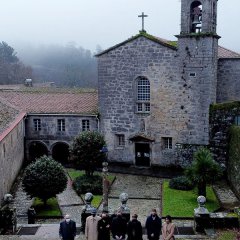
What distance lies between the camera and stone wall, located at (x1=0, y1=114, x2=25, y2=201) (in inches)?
1010

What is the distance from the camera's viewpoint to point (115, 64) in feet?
112

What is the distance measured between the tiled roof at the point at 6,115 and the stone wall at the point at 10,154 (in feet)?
0.80

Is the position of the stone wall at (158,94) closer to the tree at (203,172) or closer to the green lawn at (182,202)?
the green lawn at (182,202)

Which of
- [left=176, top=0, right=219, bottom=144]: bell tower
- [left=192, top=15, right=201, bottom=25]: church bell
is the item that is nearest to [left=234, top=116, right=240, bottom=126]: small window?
[left=176, top=0, right=219, bottom=144]: bell tower

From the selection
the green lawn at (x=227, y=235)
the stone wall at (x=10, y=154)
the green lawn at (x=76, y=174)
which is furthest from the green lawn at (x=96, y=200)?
the green lawn at (x=227, y=235)

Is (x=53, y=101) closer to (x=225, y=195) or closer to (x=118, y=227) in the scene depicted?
(x=225, y=195)

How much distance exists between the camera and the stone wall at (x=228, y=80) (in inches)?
1328

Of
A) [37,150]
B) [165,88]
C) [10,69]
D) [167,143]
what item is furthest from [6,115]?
[10,69]

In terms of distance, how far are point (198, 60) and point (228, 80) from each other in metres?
3.29

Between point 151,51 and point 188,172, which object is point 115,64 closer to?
point 151,51

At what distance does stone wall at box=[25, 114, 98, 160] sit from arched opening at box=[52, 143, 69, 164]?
772mm

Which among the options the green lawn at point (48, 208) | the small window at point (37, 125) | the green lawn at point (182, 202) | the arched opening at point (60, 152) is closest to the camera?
the green lawn at point (48, 208)

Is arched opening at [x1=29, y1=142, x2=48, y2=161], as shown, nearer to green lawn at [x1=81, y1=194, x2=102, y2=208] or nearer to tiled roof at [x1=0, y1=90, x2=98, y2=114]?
tiled roof at [x1=0, y1=90, x2=98, y2=114]

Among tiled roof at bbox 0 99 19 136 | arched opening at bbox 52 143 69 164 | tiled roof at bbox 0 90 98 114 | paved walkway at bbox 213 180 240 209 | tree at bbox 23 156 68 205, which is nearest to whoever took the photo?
tree at bbox 23 156 68 205
